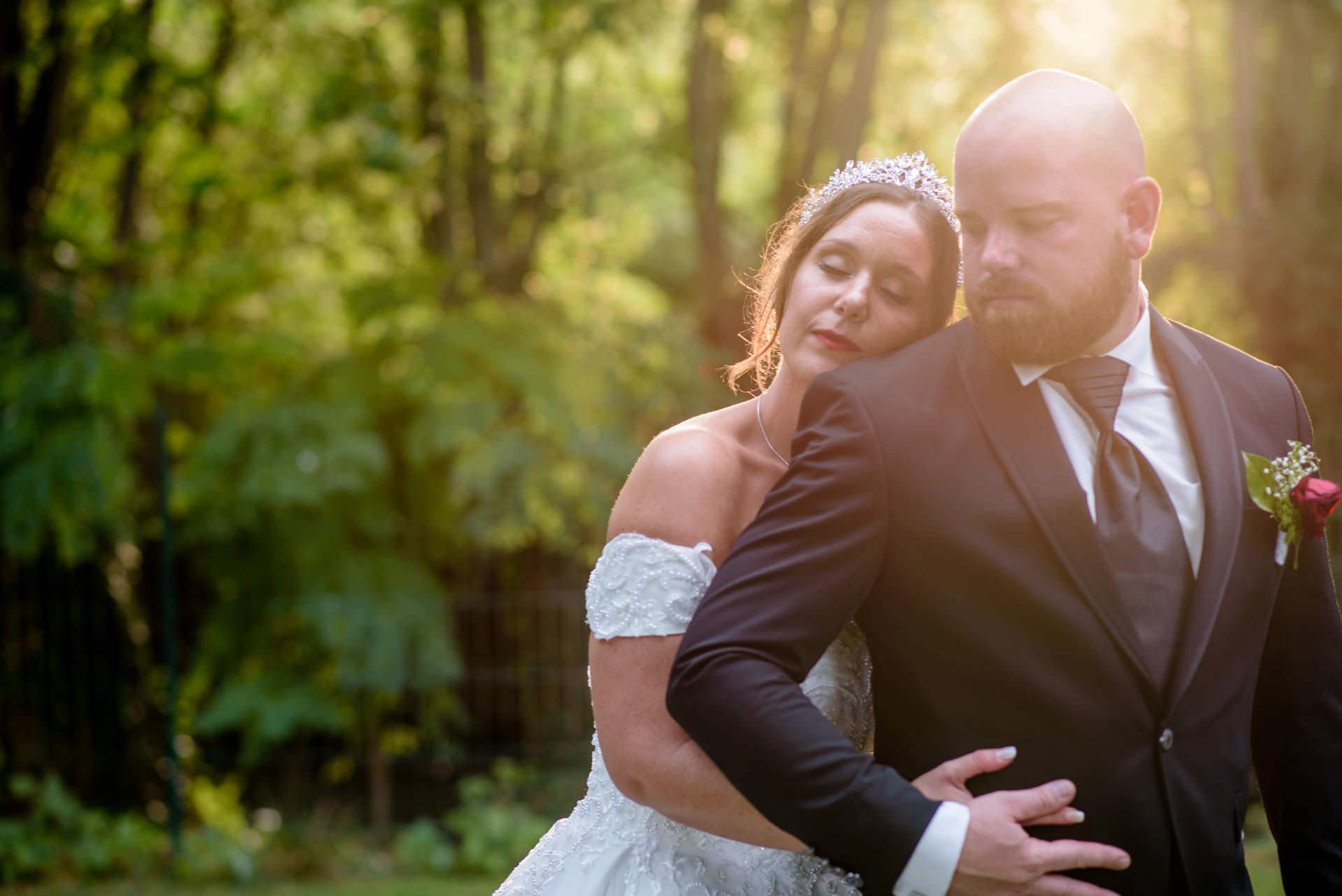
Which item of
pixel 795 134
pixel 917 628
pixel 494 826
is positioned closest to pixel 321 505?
pixel 494 826

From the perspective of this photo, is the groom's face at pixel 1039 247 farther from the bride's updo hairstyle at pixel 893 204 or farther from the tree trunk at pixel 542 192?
the tree trunk at pixel 542 192

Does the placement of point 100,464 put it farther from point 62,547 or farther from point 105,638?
point 105,638

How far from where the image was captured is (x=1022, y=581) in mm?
1821

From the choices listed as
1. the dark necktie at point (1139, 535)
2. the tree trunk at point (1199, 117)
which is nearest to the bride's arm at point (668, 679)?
the dark necktie at point (1139, 535)

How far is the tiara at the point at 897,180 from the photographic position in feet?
8.30

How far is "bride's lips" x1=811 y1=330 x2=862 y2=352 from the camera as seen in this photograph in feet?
7.69

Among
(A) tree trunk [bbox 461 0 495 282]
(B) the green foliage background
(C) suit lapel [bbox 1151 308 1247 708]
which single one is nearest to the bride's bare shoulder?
(C) suit lapel [bbox 1151 308 1247 708]

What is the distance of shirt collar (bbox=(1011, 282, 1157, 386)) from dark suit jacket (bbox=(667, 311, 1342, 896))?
28mm

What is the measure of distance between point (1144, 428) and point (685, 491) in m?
0.85

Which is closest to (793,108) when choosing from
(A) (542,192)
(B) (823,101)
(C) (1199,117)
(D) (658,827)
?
(B) (823,101)

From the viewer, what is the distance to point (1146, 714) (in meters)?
1.81

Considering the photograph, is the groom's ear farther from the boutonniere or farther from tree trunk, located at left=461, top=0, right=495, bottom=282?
tree trunk, located at left=461, top=0, right=495, bottom=282

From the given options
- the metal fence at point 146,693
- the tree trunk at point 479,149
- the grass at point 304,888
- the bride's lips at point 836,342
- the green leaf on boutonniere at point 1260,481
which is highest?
the tree trunk at point 479,149

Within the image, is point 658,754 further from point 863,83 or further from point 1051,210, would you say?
point 863,83
